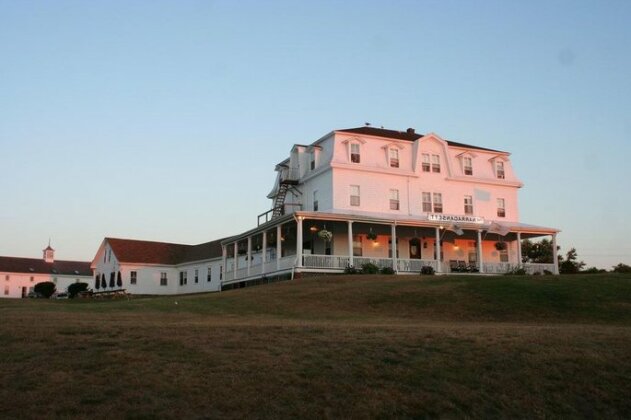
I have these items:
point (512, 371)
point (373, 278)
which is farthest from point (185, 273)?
point (512, 371)

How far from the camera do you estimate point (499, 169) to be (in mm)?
48031

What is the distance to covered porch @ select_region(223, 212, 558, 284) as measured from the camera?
38469mm

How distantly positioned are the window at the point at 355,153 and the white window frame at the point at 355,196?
1.76 m

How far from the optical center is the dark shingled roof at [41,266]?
349ft

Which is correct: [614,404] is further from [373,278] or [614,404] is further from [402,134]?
[402,134]

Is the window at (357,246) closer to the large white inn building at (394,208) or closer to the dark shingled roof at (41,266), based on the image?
the large white inn building at (394,208)

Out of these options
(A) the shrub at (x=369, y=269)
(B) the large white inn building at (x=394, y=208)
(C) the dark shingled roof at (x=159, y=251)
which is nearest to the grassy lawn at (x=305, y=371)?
(A) the shrub at (x=369, y=269)

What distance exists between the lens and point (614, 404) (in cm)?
1199

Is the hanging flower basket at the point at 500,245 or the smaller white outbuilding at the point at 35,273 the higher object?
the smaller white outbuilding at the point at 35,273

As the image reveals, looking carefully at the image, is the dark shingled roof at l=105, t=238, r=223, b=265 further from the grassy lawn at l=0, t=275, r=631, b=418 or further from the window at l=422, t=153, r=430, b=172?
the grassy lawn at l=0, t=275, r=631, b=418

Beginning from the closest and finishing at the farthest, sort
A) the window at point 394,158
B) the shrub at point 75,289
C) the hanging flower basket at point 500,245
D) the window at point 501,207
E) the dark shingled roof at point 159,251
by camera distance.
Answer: the hanging flower basket at point 500,245 < the window at point 394,158 < the window at point 501,207 < the shrub at point 75,289 < the dark shingled roof at point 159,251

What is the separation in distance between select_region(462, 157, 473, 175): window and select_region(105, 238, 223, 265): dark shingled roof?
76.2 feet

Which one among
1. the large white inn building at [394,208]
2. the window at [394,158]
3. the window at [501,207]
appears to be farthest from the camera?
the window at [501,207]

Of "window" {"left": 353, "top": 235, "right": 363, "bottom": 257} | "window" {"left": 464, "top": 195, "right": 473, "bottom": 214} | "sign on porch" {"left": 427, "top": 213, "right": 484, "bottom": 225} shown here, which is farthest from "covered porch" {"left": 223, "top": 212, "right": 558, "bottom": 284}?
"window" {"left": 464, "top": 195, "right": 473, "bottom": 214}
